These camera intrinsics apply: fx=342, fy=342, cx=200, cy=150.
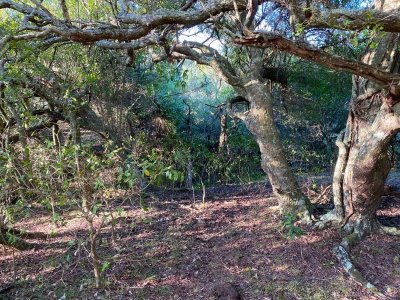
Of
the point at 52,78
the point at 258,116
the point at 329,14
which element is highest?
the point at 329,14

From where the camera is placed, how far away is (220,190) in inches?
336

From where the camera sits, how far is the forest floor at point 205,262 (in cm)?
381

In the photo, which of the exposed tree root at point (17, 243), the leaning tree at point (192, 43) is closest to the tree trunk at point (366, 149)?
the leaning tree at point (192, 43)

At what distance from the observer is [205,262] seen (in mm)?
4449

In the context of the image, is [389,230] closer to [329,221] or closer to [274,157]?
[329,221]

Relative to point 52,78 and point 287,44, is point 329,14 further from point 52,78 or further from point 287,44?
point 52,78

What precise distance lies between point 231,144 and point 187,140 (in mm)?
1350

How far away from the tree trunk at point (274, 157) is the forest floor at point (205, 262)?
0.41m

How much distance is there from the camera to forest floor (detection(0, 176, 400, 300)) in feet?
12.5

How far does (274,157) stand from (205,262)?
1941mm

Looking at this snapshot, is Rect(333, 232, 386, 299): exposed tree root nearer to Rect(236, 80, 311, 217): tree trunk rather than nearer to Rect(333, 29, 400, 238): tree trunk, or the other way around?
Rect(333, 29, 400, 238): tree trunk

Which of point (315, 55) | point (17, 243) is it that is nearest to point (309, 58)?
point (315, 55)

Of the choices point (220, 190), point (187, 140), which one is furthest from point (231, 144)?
point (220, 190)

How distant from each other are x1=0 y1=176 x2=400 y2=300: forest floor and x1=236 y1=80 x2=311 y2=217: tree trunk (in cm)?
41
